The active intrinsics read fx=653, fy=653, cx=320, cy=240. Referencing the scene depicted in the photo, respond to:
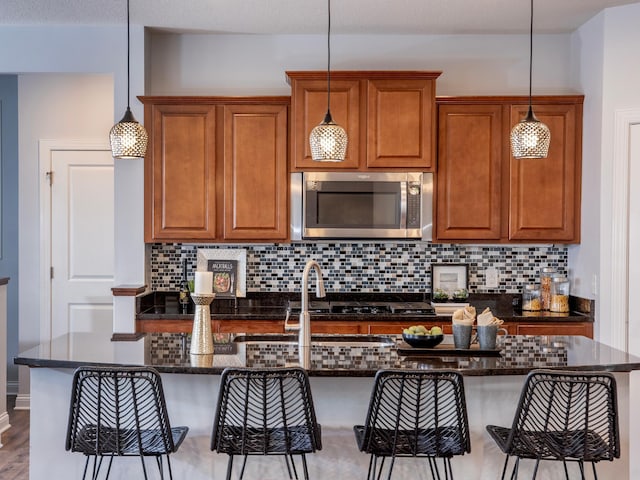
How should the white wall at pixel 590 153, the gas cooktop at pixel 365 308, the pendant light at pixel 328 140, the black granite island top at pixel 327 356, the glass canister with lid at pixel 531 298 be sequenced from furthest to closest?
the glass canister with lid at pixel 531 298 < the gas cooktop at pixel 365 308 < the white wall at pixel 590 153 < the pendant light at pixel 328 140 < the black granite island top at pixel 327 356

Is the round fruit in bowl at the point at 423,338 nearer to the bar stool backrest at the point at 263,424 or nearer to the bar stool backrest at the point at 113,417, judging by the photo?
the bar stool backrest at the point at 263,424

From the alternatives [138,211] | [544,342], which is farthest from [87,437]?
[138,211]

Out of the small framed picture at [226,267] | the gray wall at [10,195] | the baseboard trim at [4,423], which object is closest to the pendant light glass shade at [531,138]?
the small framed picture at [226,267]

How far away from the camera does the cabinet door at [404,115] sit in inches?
171

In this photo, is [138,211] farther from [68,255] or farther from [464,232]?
[464,232]

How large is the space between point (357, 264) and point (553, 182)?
147 centimetres

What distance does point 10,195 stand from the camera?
5.35 meters

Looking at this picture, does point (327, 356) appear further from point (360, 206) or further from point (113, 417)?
point (360, 206)

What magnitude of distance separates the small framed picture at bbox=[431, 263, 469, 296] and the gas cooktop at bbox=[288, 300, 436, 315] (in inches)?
10.4

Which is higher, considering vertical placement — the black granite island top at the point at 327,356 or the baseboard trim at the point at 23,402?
the black granite island top at the point at 327,356

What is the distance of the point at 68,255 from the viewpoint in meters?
5.27

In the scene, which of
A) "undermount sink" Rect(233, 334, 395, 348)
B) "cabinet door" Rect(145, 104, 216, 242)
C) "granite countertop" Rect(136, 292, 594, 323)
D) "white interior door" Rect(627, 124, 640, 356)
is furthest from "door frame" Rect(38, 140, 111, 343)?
"white interior door" Rect(627, 124, 640, 356)

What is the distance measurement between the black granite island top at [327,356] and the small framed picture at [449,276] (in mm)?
1623

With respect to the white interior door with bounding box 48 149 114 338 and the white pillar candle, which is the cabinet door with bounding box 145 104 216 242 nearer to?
the white interior door with bounding box 48 149 114 338
